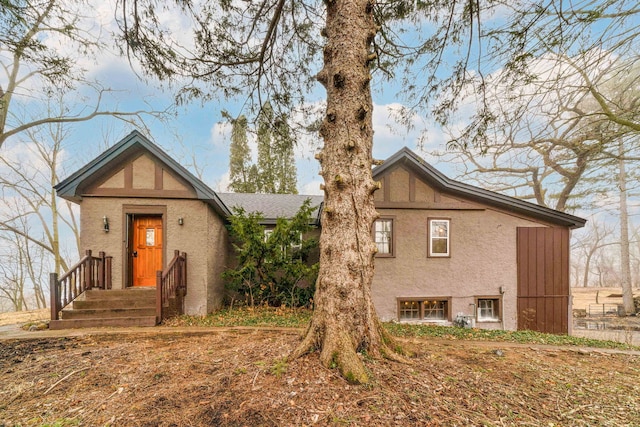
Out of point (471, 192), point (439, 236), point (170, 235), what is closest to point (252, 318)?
point (170, 235)

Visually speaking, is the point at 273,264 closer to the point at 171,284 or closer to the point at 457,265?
the point at 171,284

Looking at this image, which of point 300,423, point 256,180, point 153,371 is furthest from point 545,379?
point 256,180

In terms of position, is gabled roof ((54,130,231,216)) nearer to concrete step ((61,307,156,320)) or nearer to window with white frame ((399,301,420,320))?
concrete step ((61,307,156,320))

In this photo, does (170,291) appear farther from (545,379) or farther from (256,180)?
(256,180)

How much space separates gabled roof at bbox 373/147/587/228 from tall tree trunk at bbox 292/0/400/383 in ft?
16.6

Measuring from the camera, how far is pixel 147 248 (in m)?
7.81

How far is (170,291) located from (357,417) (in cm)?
606

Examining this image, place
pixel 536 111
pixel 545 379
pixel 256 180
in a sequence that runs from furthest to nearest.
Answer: pixel 256 180 < pixel 536 111 < pixel 545 379

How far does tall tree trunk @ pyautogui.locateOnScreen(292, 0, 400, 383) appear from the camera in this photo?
3248 mm

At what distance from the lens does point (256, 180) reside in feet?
65.7

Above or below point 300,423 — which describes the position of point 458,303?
below

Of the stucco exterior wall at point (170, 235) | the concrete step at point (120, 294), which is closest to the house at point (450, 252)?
the stucco exterior wall at point (170, 235)

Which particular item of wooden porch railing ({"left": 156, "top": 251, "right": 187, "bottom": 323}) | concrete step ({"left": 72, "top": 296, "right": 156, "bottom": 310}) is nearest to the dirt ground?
wooden porch railing ({"left": 156, "top": 251, "right": 187, "bottom": 323})

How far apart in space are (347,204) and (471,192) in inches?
270
